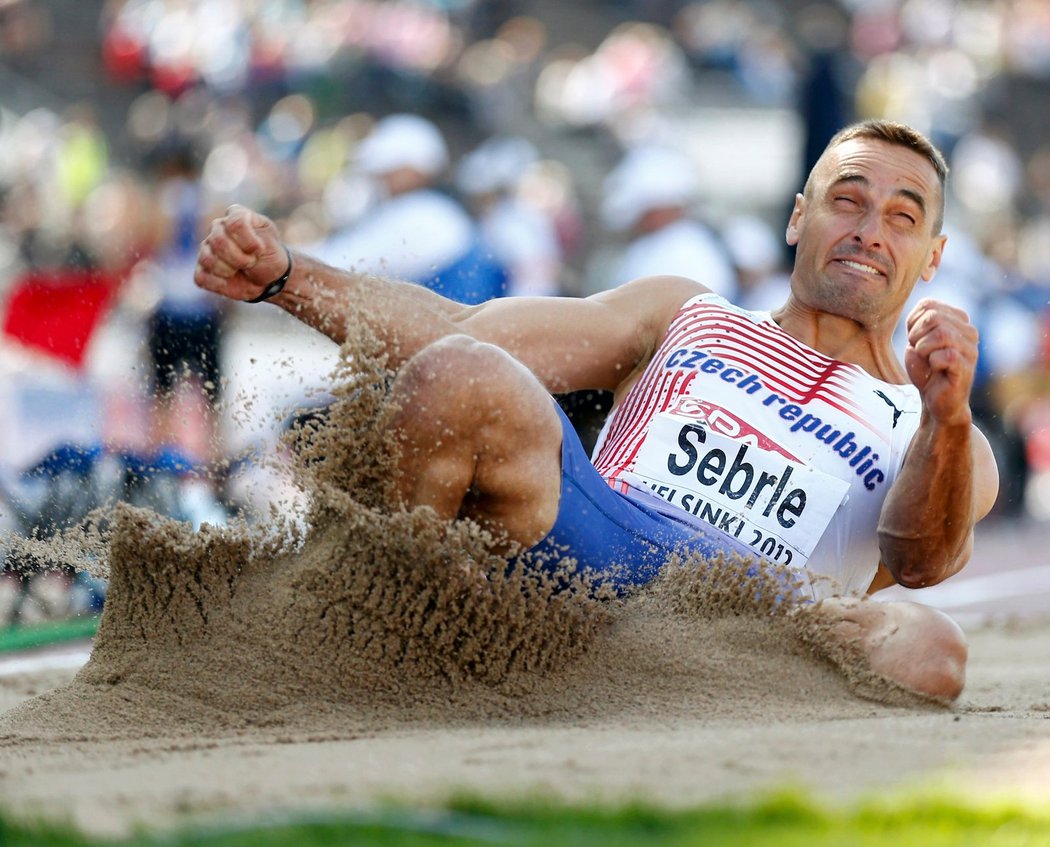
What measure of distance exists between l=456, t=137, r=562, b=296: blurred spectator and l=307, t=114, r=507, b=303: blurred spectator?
179 cm

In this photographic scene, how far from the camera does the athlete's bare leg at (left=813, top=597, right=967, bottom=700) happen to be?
149 inches

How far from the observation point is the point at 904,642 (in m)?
3.78

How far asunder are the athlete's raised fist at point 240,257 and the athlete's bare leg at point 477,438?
2.28ft

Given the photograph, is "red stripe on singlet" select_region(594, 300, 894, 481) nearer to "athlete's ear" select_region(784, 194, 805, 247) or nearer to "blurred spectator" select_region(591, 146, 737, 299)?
"athlete's ear" select_region(784, 194, 805, 247)

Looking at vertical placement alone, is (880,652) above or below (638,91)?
below

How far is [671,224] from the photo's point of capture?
9453mm

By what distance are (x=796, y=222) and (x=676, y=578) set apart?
1344 millimetres

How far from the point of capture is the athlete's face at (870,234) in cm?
435

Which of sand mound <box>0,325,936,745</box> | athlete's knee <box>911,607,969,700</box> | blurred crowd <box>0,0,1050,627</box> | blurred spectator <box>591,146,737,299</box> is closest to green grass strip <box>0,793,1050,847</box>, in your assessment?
sand mound <box>0,325,936,745</box>

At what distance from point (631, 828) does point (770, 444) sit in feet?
5.76

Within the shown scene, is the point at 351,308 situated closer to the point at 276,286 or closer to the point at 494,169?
the point at 276,286

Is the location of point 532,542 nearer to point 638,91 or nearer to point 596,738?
point 596,738

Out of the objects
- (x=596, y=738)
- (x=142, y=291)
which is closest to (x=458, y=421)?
(x=596, y=738)

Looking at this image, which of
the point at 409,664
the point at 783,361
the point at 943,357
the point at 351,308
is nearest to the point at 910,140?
the point at 783,361
